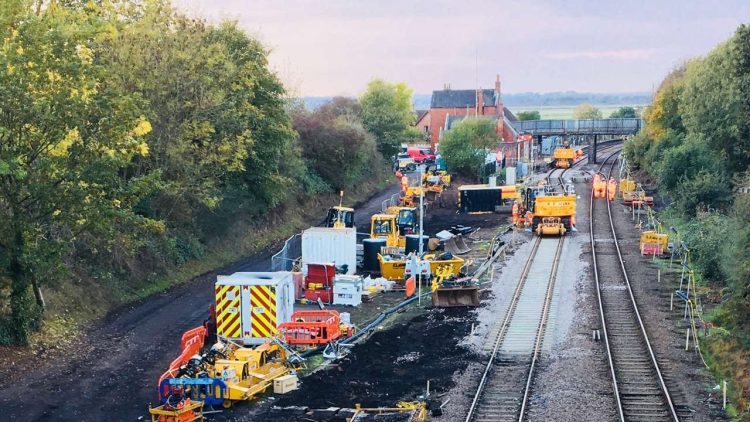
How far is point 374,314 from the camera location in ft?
88.9

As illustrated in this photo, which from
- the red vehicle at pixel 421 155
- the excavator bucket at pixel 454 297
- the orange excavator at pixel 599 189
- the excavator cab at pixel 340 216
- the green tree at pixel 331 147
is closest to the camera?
the excavator bucket at pixel 454 297

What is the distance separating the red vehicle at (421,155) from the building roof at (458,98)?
10.3 meters

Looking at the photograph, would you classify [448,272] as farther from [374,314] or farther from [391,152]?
[391,152]

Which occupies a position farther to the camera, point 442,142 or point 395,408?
point 442,142

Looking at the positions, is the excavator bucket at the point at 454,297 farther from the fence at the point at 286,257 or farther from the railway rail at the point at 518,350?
the fence at the point at 286,257

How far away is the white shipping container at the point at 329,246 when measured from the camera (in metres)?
32.2

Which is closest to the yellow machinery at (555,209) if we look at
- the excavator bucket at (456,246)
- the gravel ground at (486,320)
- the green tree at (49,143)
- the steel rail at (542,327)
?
the gravel ground at (486,320)

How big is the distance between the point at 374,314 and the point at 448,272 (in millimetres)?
4870

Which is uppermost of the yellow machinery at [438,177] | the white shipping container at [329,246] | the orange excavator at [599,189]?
→ the yellow machinery at [438,177]

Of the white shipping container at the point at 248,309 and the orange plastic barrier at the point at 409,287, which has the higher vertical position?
the white shipping container at the point at 248,309

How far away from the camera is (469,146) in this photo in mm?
68812

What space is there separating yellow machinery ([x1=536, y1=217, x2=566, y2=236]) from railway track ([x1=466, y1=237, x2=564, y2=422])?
8.11 metres

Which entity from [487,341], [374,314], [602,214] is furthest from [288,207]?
[487,341]

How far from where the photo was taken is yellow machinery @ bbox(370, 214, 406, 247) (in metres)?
38.1
